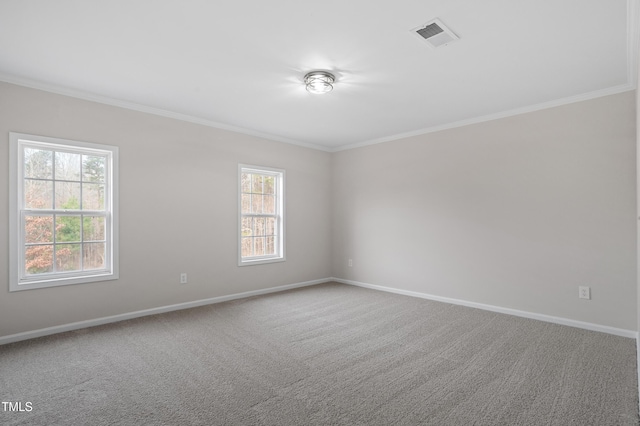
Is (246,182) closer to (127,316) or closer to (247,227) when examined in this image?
(247,227)

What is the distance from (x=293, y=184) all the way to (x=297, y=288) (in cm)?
174

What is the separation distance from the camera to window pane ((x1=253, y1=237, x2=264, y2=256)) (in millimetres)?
5386

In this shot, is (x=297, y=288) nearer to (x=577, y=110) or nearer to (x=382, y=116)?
(x=382, y=116)

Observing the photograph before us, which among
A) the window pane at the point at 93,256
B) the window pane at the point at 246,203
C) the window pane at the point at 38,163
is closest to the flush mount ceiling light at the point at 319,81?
the window pane at the point at 246,203

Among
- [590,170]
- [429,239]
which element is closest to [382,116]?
[429,239]

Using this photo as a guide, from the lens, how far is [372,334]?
350 centimetres

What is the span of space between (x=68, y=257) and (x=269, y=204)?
2750mm

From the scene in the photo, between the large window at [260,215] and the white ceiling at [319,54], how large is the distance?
1.27m

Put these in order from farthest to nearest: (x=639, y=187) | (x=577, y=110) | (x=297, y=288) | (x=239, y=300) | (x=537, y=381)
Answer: (x=297, y=288), (x=239, y=300), (x=577, y=110), (x=639, y=187), (x=537, y=381)

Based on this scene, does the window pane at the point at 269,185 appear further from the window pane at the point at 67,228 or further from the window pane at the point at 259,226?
the window pane at the point at 67,228

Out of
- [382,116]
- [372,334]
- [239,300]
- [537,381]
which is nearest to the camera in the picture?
[537,381]

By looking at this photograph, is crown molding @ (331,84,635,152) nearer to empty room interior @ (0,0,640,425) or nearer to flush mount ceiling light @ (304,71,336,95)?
empty room interior @ (0,0,640,425)

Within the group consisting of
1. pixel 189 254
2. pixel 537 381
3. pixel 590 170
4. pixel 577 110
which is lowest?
pixel 537 381

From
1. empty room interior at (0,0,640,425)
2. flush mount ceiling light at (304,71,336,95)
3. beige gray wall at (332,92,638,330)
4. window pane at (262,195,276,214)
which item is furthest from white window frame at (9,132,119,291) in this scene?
beige gray wall at (332,92,638,330)
